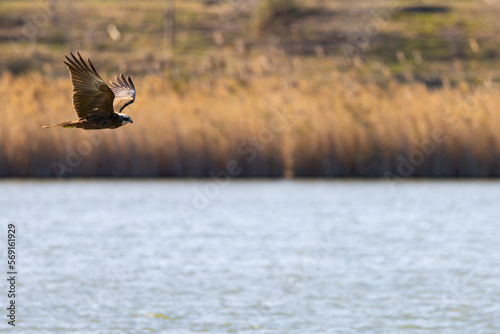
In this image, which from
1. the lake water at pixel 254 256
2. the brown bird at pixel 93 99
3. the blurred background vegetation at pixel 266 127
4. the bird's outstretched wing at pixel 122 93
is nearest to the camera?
the brown bird at pixel 93 99

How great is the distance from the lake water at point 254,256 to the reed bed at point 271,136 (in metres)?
0.37

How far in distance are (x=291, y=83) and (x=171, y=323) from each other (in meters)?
11.8

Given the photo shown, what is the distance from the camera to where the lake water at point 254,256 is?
9102mm

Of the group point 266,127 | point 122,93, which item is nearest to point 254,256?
point 122,93

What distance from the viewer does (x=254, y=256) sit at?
12.2 metres

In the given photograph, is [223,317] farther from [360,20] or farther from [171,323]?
[360,20]

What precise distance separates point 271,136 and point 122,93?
30.5 feet

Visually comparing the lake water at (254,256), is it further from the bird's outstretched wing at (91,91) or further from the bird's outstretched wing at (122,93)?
the bird's outstretched wing at (91,91)

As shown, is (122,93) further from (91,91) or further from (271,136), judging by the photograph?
(271,136)

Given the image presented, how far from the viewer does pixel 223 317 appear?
9.06m

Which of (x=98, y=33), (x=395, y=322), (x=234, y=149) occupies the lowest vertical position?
(x=395, y=322)

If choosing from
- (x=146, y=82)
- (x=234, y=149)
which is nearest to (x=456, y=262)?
(x=234, y=149)

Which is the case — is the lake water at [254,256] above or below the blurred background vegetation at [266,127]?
below

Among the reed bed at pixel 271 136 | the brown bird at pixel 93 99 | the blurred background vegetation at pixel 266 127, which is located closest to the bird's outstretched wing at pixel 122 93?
the brown bird at pixel 93 99
